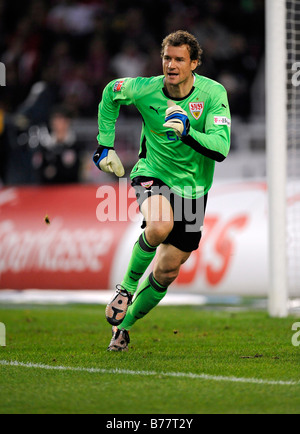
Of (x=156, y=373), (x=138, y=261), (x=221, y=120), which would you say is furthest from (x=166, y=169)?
(x=156, y=373)

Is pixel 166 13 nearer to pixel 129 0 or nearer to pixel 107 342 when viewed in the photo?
pixel 129 0

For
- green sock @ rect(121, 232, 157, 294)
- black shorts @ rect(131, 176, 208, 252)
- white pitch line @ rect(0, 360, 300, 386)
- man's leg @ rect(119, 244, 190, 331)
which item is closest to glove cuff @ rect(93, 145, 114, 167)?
black shorts @ rect(131, 176, 208, 252)

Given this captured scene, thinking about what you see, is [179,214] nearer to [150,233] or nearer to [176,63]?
[150,233]

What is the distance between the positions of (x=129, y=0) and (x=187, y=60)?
12136 mm

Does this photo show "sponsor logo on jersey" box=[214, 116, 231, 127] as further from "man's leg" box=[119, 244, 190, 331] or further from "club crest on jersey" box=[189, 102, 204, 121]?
"man's leg" box=[119, 244, 190, 331]

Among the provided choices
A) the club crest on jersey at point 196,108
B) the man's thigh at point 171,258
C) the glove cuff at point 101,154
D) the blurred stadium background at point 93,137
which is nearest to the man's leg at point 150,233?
the man's thigh at point 171,258

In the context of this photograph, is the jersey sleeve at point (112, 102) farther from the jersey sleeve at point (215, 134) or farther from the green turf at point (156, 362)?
the green turf at point (156, 362)

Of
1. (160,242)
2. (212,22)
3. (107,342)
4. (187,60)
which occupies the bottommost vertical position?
(107,342)

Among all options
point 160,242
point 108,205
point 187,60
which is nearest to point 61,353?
point 160,242

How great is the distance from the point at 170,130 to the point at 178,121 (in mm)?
665

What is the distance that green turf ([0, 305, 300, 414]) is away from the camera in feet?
14.5

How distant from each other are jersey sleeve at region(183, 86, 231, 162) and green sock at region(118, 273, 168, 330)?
3.57 feet

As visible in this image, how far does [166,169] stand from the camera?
6418mm

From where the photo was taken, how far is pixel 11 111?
55.0ft
